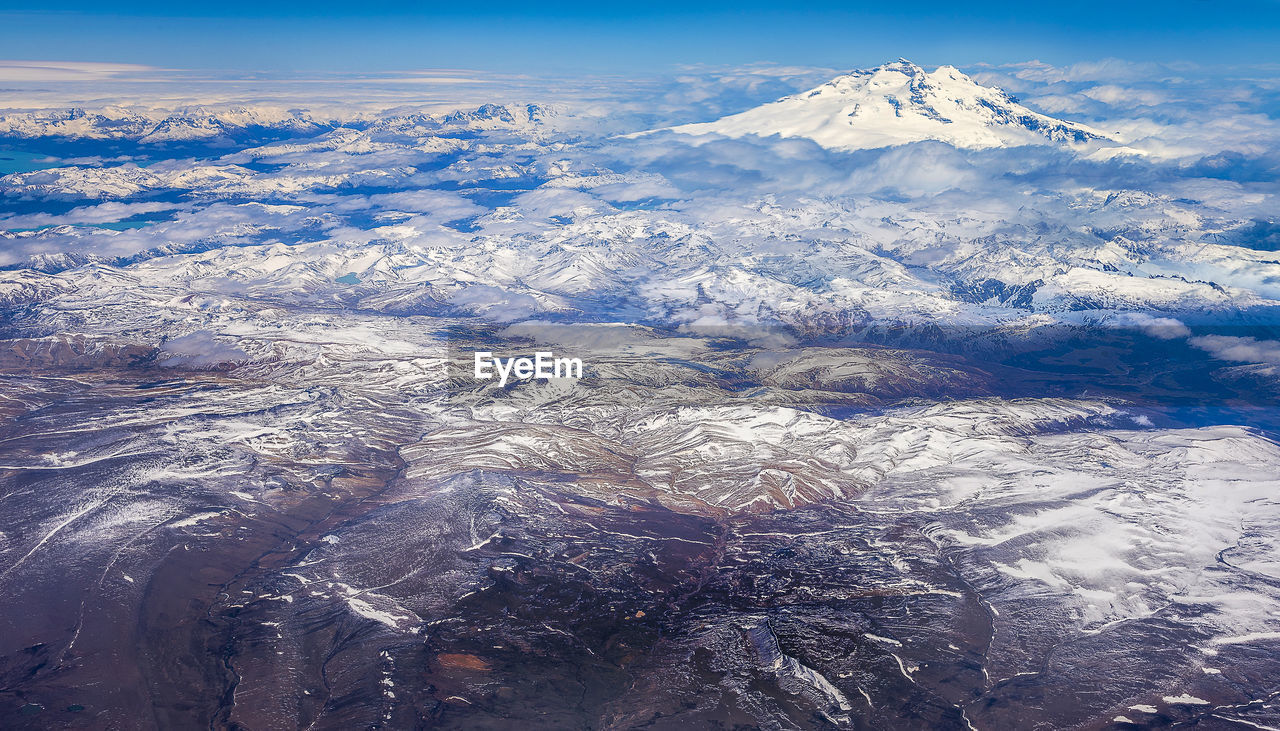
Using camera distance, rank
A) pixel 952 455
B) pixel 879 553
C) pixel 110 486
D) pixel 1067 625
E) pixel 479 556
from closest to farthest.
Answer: pixel 1067 625
pixel 479 556
pixel 879 553
pixel 110 486
pixel 952 455

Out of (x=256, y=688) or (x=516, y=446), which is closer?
(x=256, y=688)

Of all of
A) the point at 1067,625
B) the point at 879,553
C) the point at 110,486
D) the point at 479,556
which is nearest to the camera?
the point at 1067,625

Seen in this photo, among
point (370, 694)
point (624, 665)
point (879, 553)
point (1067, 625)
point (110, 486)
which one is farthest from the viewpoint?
point (110, 486)

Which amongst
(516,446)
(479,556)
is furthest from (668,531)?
(516,446)

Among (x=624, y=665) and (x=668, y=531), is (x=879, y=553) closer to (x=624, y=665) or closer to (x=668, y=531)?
(x=668, y=531)

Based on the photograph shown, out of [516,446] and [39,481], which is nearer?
[39,481]

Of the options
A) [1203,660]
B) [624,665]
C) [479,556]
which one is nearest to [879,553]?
[1203,660]

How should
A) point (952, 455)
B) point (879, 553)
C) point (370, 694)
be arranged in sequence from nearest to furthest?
point (370, 694) → point (879, 553) → point (952, 455)

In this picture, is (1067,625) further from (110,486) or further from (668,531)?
(110,486)
